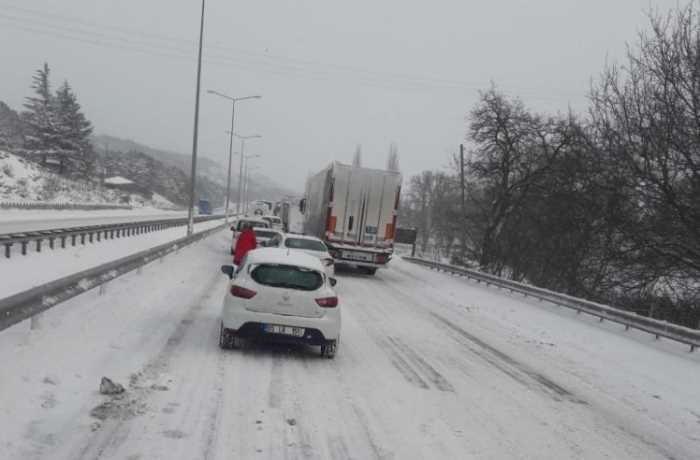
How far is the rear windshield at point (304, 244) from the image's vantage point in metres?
16.5

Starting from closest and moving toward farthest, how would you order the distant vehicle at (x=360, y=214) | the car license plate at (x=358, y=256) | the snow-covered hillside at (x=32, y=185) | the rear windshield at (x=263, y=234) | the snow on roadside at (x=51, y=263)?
the snow on roadside at (x=51, y=263), the distant vehicle at (x=360, y=214), the car license plate at (x=358, y=256), the rear windshield at (x=263, y=234), the snow-covered hillside at (x=32, y=185)

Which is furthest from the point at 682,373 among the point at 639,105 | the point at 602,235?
the point at 602,235

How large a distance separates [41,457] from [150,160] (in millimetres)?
154402

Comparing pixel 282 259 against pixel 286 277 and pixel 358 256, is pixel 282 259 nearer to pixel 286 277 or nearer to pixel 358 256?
pixel 286 277

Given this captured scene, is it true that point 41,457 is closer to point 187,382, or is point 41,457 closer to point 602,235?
point 187,382

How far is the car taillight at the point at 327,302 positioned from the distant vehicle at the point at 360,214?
12274mm

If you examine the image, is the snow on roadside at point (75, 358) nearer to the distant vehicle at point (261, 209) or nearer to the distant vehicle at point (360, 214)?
the distant vehicle at point (360, 214)

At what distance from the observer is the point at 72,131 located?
74750mm

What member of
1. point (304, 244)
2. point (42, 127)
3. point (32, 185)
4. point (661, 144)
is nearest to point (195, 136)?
point (304, 244)

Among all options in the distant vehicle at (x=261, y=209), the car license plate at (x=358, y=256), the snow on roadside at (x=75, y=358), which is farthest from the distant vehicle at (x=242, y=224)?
the distant vehicle at (x=261, y=209)

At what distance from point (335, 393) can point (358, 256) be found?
14242 mm

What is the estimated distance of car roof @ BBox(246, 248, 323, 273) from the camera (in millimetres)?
8070

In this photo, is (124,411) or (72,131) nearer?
(124,411)

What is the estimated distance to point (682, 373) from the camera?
30.3ft
